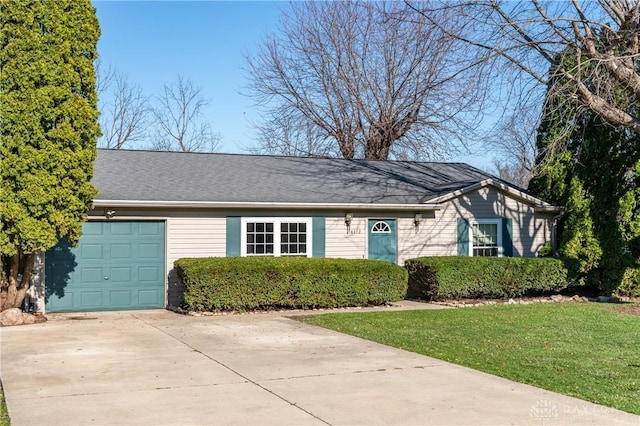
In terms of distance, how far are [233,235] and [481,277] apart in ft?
19.5

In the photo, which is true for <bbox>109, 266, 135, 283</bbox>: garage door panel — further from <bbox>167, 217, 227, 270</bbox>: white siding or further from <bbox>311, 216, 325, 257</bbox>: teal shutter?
<bbox>311, 216, 325, 257</bbox>: teal shutter

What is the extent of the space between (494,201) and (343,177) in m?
4.11

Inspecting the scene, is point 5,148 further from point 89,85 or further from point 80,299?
point 80,299

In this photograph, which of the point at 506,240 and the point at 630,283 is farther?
the point at 506,240

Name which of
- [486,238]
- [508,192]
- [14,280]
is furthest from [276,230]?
[508,192]

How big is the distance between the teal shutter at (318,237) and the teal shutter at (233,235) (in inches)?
73.0

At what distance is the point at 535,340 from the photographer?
10.4m

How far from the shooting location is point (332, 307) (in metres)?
14.7

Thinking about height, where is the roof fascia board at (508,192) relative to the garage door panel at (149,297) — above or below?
Result: above

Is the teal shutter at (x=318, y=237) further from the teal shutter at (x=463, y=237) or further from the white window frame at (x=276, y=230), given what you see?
the teal shutter at (x=463, y=237)

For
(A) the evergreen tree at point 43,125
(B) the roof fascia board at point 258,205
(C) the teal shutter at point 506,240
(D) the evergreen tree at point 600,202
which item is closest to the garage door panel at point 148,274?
(B) the roof fascia board at point 258,205

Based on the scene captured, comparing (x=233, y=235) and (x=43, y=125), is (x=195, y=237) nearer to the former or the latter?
(x=233, y=235)

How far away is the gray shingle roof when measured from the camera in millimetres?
15031

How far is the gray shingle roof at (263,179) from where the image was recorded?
15031 mm
